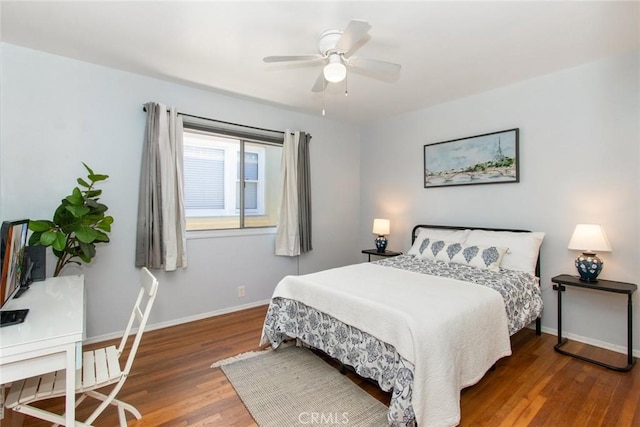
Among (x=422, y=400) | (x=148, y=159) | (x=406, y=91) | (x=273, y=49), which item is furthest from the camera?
(x=406, y=91)

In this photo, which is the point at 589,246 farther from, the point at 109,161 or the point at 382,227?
the point at 109,161

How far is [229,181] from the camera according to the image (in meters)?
3.91

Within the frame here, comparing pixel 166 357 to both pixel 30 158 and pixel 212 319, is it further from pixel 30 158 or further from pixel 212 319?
pixel 30 158

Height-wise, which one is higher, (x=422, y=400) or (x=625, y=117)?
(x=625, y=117)

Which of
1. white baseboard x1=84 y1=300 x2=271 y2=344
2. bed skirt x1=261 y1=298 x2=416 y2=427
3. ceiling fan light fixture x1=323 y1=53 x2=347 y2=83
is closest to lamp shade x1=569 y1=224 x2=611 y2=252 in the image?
bed skirt x1=261 y1=298 x2=416 y2=427

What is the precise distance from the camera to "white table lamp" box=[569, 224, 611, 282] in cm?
255

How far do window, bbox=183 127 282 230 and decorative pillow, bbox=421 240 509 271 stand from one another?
2.08 meters

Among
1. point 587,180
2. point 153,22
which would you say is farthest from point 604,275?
point 153,22

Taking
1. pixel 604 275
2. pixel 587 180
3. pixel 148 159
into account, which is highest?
pixel 148 159

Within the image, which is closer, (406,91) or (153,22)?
(153,22)

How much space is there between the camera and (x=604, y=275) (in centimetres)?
275

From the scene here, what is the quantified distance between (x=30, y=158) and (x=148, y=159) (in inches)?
34.9

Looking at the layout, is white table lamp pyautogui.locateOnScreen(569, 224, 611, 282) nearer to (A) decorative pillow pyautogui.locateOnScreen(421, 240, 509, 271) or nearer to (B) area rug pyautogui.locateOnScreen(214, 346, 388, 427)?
(A) decorative pillow pyautogui.locateOnScreen(421, 240, 509, 271)

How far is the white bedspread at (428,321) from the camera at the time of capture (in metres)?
1.66
